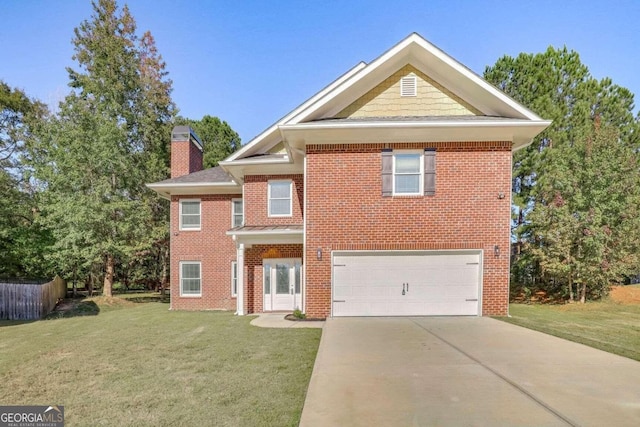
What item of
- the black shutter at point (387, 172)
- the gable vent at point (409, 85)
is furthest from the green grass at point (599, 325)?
the gable vent at point (409, 85)

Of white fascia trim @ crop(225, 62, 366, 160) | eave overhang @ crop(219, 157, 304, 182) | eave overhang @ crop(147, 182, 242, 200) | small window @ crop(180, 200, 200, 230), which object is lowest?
small window @ crop(180, 200, 200, 230)

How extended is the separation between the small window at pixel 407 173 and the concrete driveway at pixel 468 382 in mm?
4333

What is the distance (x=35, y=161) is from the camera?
20.0 meters

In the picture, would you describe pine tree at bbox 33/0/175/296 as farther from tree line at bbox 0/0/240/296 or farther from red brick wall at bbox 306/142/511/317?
red brick wall at bbox 306/142/511/317

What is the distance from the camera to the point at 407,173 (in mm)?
10031

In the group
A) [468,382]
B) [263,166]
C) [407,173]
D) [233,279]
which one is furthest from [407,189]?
[233,279]

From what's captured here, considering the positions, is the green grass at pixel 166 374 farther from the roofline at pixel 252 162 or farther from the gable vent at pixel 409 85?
the gable vent at pixel 409 85

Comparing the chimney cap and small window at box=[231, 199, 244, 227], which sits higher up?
the chimney cap

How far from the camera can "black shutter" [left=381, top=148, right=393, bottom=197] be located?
392 inches

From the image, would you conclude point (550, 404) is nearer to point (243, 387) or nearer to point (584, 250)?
point (243, 387)

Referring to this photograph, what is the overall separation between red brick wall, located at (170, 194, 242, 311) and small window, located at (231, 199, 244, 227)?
191 millimetres

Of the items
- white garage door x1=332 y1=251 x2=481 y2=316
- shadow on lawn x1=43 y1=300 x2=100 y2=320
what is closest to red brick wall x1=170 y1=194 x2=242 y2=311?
shadow on lawn x1=43 y1=300 x2=100 y2=320

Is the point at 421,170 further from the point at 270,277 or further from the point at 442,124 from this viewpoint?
the point at 270,277

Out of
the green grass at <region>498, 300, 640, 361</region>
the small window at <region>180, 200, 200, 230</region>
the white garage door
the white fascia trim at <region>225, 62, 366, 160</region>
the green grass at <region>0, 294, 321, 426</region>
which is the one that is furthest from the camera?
the small window at <region>180, 200, 200, 230</region>
